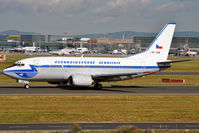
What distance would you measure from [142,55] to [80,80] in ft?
40.1

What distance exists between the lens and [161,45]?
5309 centimetres

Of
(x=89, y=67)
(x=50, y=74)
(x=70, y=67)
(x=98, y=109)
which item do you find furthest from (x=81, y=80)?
(x=98, y=109)

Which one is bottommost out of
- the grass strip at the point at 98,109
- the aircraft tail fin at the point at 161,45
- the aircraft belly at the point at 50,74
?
the grass strip at the point at 98,109

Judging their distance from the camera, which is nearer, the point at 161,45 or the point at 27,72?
the point at 27,72

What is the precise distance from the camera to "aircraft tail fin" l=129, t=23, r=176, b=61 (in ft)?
173

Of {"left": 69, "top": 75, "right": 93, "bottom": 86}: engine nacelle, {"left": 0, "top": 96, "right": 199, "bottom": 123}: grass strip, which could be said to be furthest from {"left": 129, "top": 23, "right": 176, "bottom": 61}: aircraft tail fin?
{"left": 0, "top": 96, "right": 199, "bottom": 123}: grass strip

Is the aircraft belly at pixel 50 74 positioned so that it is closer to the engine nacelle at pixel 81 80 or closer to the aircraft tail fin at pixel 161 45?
the engine nacelle at pixel 81 80

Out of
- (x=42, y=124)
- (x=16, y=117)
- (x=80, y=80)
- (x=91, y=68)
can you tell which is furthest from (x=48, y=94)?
(x=42, y=124)

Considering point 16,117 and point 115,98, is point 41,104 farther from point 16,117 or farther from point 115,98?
point 115,98

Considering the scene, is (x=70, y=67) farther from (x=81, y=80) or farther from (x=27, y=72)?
(x=27, y=72)

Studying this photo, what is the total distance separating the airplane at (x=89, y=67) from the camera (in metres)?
46.2

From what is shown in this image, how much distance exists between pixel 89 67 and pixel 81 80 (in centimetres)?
336

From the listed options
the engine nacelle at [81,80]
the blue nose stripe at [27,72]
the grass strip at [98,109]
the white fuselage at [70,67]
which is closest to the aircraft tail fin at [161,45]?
the white fuselage at [70,67]

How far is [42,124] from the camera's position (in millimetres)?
24938
